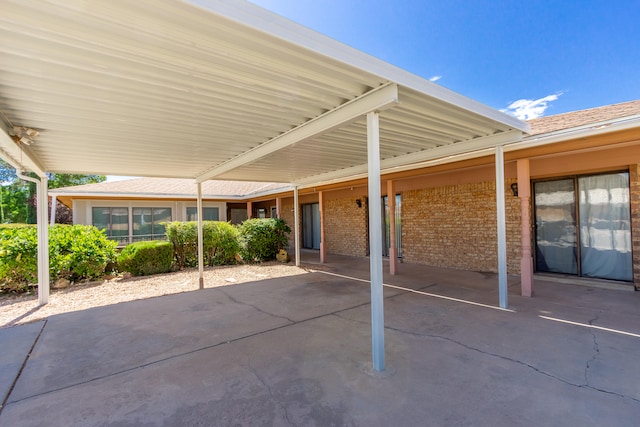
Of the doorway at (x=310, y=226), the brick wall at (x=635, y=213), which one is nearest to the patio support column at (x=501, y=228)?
the brick wall at (x=635, y=213)

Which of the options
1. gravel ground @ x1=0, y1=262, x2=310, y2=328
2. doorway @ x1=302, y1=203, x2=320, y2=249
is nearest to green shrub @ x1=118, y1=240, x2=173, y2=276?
gravel ground @ x1=0, y1=262, x2=310, y2=328

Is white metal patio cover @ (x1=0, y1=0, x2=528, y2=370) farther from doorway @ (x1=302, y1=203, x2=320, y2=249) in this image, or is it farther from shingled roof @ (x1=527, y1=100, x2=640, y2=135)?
doorway @ (x1=302, y1=203, x2=320, y2=249)

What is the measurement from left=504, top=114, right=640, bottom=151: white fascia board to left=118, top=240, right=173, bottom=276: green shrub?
936 centimetres

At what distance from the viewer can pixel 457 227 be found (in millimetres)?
8617

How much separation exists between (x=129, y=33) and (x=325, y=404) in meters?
3.28

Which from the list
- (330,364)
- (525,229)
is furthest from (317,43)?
(525,229)

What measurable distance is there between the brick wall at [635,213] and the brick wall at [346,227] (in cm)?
728

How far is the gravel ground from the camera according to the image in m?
5.73

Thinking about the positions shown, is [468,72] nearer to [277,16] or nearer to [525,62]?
[525,62]

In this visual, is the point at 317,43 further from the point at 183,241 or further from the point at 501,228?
the point at 183,241

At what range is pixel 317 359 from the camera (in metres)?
3.43

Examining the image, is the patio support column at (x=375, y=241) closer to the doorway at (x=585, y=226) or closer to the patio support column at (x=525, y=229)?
the patio support column at (x=525, y=229)

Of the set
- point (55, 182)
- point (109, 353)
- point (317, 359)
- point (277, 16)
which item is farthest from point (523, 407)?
point (55, 182)

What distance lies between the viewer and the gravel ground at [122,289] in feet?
18.8
